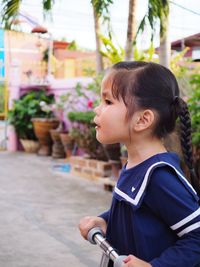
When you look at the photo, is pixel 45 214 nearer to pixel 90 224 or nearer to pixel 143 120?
pixel 90 224

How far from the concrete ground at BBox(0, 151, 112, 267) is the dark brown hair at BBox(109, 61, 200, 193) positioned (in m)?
2.15

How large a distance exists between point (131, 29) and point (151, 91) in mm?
4392

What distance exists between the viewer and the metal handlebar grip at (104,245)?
45.6 inches

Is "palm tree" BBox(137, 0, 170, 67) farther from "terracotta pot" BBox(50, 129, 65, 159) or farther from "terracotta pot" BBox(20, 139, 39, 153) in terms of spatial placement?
"terracotta pot" BBox(20, 139, 39, 153)

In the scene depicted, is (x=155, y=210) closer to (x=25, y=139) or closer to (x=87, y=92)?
Answer: (x=87, y=92)

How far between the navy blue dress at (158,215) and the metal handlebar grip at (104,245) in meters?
0.05

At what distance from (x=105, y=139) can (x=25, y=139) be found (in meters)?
9.16

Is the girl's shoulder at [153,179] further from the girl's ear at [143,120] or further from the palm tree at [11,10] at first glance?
the palm tree at [11,10]

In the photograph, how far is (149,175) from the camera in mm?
1202

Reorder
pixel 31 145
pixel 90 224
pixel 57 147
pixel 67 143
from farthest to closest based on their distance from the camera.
Result: pixel 31 145, pixel 57 147, pixel 67 143, pixel 90 224

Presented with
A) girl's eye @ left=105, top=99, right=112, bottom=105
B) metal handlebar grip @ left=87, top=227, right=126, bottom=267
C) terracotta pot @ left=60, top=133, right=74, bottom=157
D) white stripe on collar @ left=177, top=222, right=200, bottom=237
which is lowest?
terracotta pot @ left=60, top=133, right=74, bottom=157

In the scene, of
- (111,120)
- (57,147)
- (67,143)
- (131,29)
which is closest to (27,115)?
(57,147)

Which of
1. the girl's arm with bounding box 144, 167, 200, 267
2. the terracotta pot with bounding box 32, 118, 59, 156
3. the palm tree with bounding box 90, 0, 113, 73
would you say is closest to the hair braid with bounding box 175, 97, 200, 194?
the girl's arm with bounding box 144, 167, 200, 267

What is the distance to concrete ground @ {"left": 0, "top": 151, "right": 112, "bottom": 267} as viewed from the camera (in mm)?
3375
